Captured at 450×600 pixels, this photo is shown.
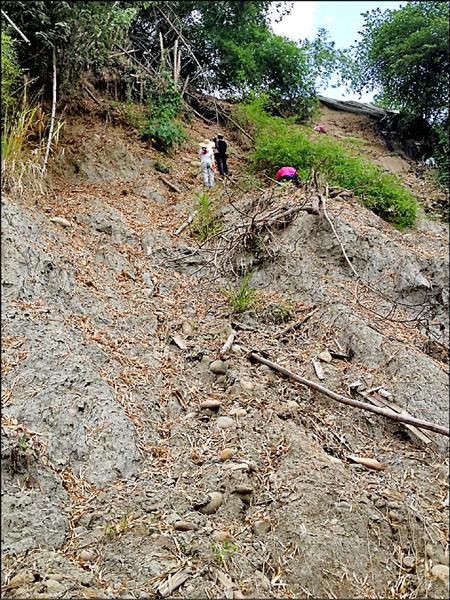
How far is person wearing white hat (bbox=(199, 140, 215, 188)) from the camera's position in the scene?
22.6 ft

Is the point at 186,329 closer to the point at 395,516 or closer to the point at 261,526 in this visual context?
the point at 261,526

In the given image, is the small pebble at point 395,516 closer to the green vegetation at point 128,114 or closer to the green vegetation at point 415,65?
the green vegetation at point 128,114

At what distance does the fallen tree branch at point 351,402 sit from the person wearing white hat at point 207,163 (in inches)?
149

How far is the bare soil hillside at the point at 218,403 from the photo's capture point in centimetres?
221

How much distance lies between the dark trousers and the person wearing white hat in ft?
1.47

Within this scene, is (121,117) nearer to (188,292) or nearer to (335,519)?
(188,292)

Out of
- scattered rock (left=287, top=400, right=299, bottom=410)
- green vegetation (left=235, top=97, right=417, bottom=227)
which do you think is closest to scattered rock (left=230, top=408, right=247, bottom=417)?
scattered rock (left=287, top=400, right=299, bottom=410)

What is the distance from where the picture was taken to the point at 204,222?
19.3 ft

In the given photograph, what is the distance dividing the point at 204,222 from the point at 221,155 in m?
→ 1.97

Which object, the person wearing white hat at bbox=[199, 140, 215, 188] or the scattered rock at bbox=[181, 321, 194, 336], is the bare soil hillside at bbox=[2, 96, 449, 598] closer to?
the scattered rock at bbox=[181, 321, 194, 336]

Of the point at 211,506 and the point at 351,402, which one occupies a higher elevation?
the point at 351,402

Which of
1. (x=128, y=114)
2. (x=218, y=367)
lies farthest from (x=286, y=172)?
(x=218, y=367)

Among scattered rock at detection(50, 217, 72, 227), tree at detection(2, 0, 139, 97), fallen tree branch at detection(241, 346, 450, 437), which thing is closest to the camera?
fallen tree branch at detection(241, 346, 450, 437)

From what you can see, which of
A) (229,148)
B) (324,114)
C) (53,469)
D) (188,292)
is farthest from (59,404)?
(324,114)
